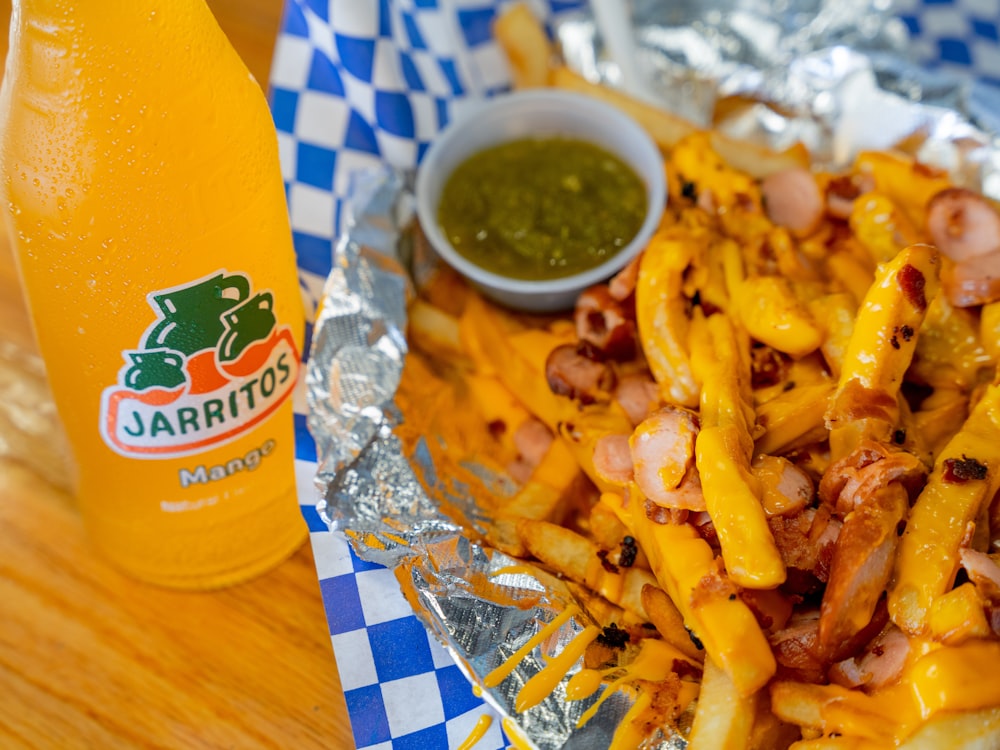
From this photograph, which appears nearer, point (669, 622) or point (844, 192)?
point (669, 622)

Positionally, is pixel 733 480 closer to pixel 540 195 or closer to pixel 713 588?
pixel 713 588

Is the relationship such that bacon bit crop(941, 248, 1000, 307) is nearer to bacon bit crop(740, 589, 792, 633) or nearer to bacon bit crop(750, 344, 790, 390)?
bacon bit crop(750, 344, 790, 390)

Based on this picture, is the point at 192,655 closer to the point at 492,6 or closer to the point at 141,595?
the point at 141,595

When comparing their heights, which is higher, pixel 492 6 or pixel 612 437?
pixel 492 6

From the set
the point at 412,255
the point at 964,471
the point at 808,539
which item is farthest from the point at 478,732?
the point at 412,255

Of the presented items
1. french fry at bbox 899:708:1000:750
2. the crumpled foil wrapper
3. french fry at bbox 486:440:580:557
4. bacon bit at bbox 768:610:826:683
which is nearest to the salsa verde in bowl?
the crumpled foil wrapper

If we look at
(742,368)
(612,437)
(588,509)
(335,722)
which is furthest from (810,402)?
(335,722)

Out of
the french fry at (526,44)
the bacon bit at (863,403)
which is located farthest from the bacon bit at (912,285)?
the french fry at (526,44)
